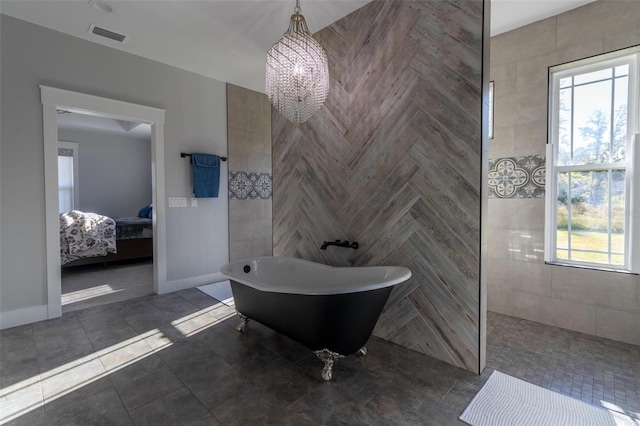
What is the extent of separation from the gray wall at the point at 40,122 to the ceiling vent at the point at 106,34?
0.23m

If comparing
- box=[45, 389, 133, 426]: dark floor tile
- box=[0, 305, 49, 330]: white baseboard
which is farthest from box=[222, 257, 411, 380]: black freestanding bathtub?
box=[0, 305, 49, 330]: white baseboard

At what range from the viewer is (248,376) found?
195cm

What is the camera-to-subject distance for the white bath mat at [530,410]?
1.54 meters

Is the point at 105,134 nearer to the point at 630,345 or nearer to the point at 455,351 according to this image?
the point at 455,351

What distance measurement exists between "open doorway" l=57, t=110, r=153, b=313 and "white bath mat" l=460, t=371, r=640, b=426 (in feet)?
12.2

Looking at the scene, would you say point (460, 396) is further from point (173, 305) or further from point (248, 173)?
point (248, 173)

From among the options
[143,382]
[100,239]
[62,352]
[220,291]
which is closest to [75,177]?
[100,239]

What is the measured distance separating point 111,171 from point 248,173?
5.21 metres

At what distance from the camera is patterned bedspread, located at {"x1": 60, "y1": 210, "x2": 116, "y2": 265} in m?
4.39

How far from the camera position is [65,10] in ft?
8.52

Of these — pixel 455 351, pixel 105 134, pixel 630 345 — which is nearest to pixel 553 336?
pixel 630 345

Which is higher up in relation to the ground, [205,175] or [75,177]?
[75,177]

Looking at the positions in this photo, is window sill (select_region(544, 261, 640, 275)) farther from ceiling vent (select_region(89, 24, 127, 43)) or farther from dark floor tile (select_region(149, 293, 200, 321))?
ceiling vent (select_region(89, 24, 127, 43))

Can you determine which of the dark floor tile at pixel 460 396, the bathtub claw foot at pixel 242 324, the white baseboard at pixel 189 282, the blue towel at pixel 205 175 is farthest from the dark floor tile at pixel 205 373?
the blue towel at pixel 205 175
